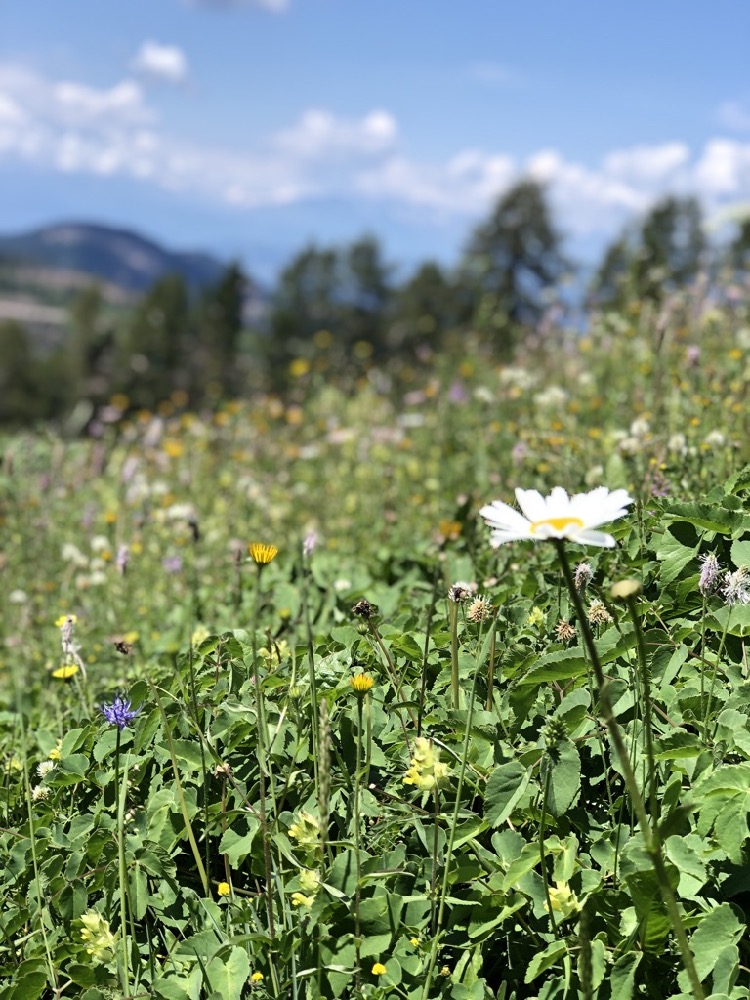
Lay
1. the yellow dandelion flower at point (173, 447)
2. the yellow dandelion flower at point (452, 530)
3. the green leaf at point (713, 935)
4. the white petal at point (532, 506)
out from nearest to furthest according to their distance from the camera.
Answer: the white petal at point (532, 506) → the green leaf at point (713, 935) → the yellow dandelion flower at point (452, 530) → the yellow dandelion flower at point (173, 447)

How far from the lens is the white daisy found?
1.10 meters

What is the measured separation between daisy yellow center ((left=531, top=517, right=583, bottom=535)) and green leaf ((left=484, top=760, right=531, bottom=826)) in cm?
58

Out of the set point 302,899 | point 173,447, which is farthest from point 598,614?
point 173,447

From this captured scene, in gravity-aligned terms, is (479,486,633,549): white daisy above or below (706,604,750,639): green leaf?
above

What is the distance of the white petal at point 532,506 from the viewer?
4.19 feet

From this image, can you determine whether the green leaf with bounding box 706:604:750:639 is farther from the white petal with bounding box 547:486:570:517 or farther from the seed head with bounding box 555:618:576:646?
the white petal with bounding box 547:486:570:517

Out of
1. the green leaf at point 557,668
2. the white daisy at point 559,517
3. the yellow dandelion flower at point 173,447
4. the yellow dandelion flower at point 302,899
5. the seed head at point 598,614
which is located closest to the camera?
the white daisy at point 559,517

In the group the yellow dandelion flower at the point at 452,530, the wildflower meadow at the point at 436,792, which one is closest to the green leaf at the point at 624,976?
the wildflower meadow at the point at 436,792

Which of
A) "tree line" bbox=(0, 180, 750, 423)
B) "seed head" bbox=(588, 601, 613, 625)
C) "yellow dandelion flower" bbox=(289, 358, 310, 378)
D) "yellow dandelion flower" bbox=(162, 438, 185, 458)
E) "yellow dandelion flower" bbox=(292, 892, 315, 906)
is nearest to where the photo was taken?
"yellow dandelion flower" bbox=(292, 892, 315, 906)

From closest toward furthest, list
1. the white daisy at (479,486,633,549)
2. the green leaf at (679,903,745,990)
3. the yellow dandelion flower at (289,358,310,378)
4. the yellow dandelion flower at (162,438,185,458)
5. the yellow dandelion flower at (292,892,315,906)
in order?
the white daisy at (479,486,633,549), the green leaf at (679,903,745,990), the yellow dandelion flower at (292,892,315,906), the yellow dandelion flower at (162,438,185,458), the yellow dandelion flower at (289,358,310,378)

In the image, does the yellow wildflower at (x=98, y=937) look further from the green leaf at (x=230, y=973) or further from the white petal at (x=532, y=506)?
the white petal at (x=532, y=506)

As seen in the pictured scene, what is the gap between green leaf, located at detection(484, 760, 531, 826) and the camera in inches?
63.7

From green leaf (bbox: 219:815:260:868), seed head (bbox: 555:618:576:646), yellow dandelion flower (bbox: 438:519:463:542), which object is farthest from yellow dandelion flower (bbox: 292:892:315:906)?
yellow dandelion flower (bbox: 438:519:463:542)

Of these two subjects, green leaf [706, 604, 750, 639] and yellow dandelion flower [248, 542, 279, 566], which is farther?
green leaf [706, 604, 750, 639]
